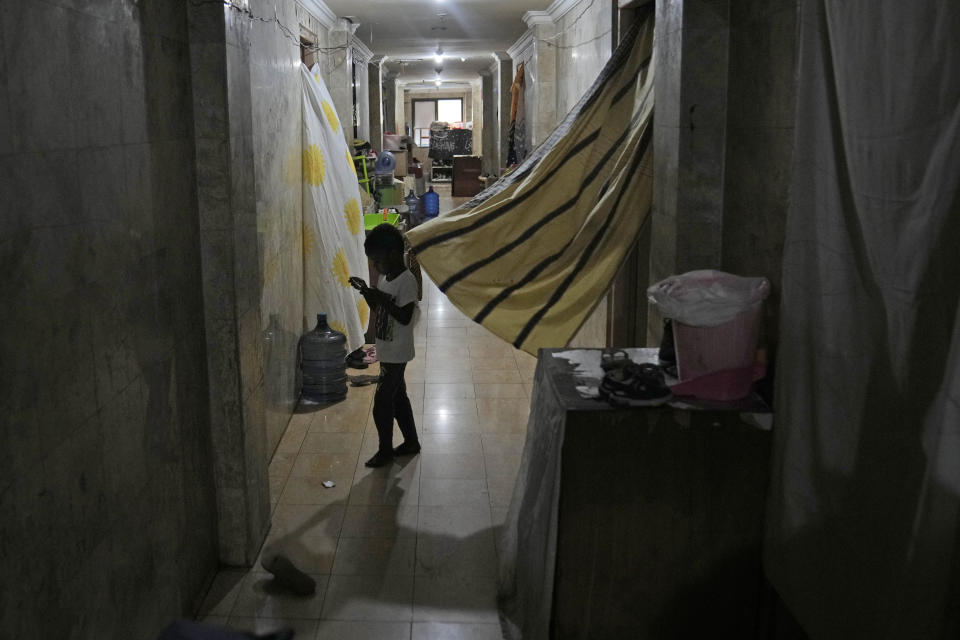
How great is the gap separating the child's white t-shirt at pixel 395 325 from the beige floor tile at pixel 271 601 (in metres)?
1.65

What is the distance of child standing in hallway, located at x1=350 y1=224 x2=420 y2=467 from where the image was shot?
18.0ft

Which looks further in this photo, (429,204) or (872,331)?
(429,204)

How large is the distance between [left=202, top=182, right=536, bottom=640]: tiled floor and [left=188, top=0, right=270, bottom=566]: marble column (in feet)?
1.36

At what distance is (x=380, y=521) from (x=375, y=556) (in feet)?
1.35

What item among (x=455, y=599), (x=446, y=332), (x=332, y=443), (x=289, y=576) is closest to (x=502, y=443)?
(x=332, y=443)

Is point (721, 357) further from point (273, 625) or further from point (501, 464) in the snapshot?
point (501, 464)

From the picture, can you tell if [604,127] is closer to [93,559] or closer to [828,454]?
[828,454]

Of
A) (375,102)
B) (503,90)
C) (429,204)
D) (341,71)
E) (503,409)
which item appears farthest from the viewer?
(375,102)

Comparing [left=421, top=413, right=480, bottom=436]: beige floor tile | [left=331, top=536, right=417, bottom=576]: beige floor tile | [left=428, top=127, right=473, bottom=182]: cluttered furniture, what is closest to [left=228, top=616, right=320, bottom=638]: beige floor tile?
[left=331, top=536, right=417, bottom=576]: beige floor tile

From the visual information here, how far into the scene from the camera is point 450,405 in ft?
23.1

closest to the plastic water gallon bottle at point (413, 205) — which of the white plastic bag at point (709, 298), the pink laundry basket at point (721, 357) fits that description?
the white plastic bag at point (709, 298)

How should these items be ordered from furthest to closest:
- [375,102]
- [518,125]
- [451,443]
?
[375,102]
[518,125]
[451,443]

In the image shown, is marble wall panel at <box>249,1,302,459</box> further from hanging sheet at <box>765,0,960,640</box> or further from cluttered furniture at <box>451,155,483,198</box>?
cluttered furniture at <box>451,155,483,198</box>

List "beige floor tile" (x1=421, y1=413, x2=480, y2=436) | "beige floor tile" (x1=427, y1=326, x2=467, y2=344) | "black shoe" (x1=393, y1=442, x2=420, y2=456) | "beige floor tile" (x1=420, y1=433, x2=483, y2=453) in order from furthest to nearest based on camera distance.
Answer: "beige floor tile" (x1=427, y1=326, x2=467, y2=344)
"beige floor tile" (x1=421, y1=413, x2=480, y2=436)
"beige floor tile" (x1=420, y1=433, x2=483, y2=453)
"black shoe" (x1=393, y1=442, x2=420, y2=456)
